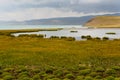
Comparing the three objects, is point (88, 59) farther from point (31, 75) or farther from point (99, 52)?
point (31, 75)

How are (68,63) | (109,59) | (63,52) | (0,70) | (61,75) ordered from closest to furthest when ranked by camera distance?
1. (61,75)
2. (0,70)
3. (68,63)
4. (109,59)
5. (63,52)

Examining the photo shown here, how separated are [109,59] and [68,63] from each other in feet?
20.2

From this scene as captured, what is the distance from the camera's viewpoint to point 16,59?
4228 centimetres

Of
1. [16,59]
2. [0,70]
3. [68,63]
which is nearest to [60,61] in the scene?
[68,63]

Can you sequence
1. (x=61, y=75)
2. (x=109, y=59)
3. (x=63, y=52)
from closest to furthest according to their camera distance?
1. (x=61, y=75)
2. (x=109, y=59)
3. (x=63, y=52)

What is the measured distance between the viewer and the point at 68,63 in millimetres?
39562

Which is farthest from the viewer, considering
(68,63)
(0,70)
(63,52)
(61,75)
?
(63,52)

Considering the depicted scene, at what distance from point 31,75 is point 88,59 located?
1102 centimetres

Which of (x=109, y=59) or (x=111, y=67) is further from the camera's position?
(x=109, y=59)

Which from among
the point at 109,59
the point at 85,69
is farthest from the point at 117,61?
the point at 85,69

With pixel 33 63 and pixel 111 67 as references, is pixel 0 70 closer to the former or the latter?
pixel 33 63

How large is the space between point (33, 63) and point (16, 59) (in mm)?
3269

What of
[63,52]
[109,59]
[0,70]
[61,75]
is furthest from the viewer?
[63,52]

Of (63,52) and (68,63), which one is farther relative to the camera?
(63,52)
